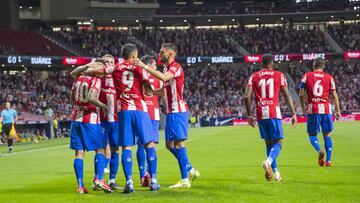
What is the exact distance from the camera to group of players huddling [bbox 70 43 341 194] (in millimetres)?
10992

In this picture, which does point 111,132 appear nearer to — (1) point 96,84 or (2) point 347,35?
(1) point 96,84

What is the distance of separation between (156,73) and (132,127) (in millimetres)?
1054

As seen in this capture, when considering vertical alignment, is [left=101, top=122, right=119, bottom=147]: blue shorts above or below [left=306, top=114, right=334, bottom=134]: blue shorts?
above

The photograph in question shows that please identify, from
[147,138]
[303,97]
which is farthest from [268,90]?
[303,97]

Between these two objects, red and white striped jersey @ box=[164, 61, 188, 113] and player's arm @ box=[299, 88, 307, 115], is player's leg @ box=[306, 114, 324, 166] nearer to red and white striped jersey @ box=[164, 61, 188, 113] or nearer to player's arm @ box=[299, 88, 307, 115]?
player's arm @ box=[299, 88, 307, 115]

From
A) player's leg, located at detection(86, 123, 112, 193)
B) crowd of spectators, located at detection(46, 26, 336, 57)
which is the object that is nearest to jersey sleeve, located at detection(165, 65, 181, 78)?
player's leg, located at detection(86, 123, 112, 193)

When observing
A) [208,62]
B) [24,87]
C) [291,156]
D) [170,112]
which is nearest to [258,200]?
[170,112]

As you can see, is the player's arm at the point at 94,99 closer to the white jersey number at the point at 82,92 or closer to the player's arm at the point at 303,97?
the white jersey number at the point at 82,92

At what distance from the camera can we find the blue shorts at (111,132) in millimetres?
11477

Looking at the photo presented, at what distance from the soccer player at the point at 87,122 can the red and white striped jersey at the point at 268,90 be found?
3.16m

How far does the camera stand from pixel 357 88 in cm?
6688

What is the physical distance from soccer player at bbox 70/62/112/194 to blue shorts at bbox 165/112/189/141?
1.20 m

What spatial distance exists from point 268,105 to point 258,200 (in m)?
3.56

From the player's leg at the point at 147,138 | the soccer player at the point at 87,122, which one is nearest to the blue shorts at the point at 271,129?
the player's leg at the point at 147,138
